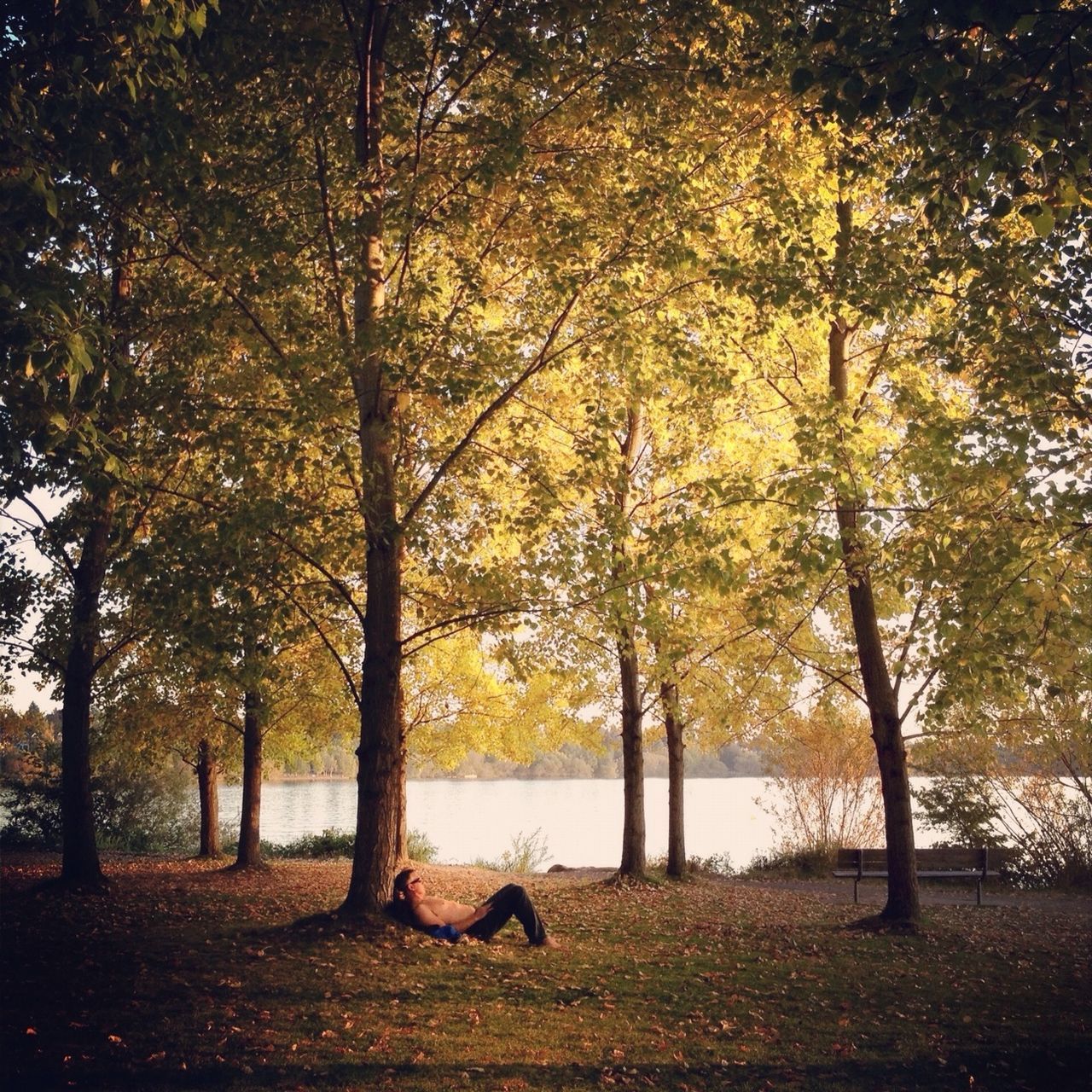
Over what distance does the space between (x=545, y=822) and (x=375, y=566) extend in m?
31.1

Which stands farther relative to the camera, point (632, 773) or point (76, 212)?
point (632, 773)

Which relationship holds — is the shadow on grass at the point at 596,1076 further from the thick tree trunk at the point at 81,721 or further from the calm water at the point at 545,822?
the calm water at the point at 545,822

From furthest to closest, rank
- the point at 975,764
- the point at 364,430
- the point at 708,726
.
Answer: the point at 975,764, the point at 708,726, the point at 364,430

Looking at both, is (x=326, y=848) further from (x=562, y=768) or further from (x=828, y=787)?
(x=562, y=768)

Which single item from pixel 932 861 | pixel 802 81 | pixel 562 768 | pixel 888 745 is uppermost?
pixel 802 81

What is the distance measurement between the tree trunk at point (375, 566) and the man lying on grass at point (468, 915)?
14.0 inches

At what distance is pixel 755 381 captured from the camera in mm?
12820

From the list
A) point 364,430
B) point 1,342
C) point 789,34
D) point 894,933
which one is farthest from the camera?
point 894,933

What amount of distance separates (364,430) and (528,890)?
8623mm

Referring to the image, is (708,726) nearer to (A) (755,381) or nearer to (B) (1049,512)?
(A) (755,381)

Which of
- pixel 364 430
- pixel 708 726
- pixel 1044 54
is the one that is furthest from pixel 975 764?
pixel 1044 54

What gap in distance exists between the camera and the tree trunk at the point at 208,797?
2005 centimetres

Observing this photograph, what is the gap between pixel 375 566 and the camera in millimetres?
9727

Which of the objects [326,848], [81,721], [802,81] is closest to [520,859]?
[326,848]
